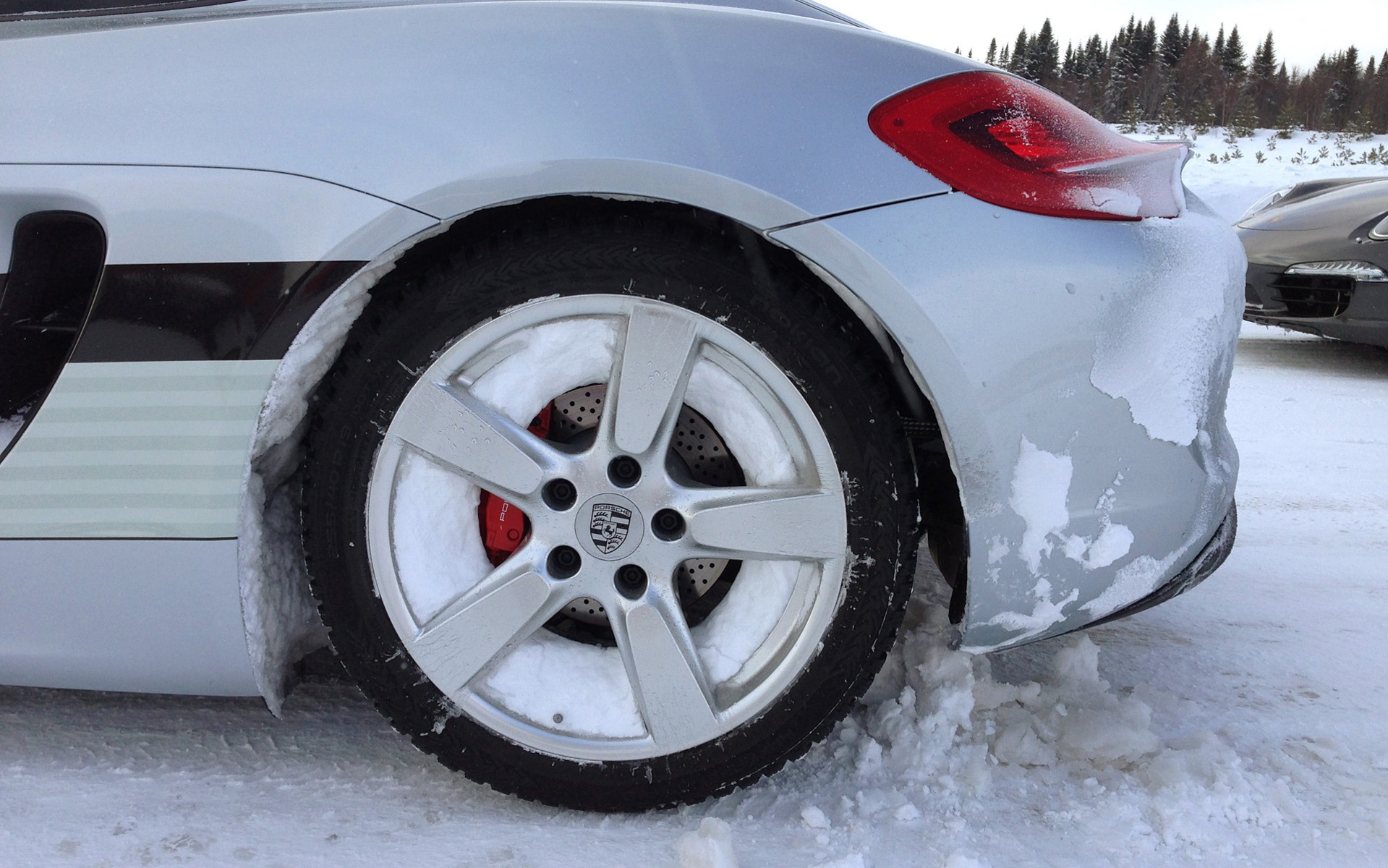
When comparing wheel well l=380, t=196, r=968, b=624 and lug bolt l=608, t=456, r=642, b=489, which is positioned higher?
wheel well l=380, t=196, r=968, b=624

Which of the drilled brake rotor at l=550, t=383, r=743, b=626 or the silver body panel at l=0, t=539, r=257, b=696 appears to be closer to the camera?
the silver body panel at l=0, t=539, r=257, b=696

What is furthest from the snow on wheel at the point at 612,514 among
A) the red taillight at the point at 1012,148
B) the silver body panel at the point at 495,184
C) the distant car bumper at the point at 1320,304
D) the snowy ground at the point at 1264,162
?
the snowy ground at the point at 1264,162

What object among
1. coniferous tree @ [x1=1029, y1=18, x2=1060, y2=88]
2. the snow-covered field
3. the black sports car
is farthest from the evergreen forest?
the snow-covered field

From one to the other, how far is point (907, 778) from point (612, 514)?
68cm

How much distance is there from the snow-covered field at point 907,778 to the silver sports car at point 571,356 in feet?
0.41

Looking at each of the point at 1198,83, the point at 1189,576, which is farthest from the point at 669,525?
the point at 1198,83

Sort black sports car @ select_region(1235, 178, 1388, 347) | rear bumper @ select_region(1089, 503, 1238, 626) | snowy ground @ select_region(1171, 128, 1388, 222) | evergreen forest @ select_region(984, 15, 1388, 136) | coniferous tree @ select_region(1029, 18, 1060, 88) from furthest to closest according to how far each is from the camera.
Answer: coniferous tree @ select_region(1029, 18, 1060, 88) → evergreen forest @ select_region(984, 15, 1388, 136) → snowy ground @ select_region(1171, 128, 1388, 222) → black sports car @ select_region(1235, 178, 1388, 347) → rear bumper @ select_region(1089, 503, 1238, 626)

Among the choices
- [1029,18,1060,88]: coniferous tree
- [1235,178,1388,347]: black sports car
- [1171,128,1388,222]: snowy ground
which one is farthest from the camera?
[1029,18,1060,88]: coniferous tree

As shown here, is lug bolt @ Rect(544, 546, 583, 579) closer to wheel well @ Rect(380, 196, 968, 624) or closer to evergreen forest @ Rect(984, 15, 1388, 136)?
wheel well @ Rect(380, 196, 968, 624)

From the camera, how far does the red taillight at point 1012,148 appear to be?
4.32ft

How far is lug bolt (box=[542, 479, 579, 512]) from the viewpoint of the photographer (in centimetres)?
138

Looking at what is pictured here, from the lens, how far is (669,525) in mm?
1374

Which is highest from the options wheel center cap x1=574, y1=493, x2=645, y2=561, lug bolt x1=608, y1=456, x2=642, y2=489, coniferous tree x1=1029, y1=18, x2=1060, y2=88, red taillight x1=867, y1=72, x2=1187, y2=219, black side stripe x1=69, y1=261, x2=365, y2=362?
coniferous tree x1=1029, y1=18, x2=1060, y2=88

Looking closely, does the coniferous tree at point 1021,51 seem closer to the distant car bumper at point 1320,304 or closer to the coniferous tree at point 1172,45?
the coniferous tree at point 1172,45
